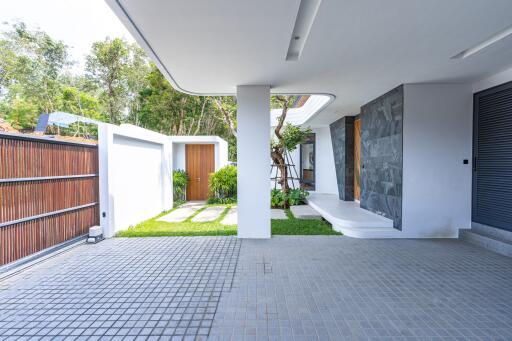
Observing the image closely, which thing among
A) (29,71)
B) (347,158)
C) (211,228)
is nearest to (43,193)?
(211,228)

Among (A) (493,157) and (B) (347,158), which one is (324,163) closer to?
(B) (347,158)

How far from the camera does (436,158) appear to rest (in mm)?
5082

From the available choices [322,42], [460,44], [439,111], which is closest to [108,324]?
[322,42]

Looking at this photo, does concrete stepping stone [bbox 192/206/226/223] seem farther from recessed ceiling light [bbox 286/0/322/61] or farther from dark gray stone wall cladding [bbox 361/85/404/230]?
recessed ceiling light [bbox 286/0/322/61]

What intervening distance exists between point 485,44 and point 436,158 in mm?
2189

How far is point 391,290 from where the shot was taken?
9.82ft

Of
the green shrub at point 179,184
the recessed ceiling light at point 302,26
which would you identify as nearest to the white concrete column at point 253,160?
the recessed ceiling light at point 302,26

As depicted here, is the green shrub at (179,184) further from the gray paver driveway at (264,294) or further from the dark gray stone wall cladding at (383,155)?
the dark gray stone wall cladding at (383,155)

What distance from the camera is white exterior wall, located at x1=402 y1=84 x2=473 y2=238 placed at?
5055mm

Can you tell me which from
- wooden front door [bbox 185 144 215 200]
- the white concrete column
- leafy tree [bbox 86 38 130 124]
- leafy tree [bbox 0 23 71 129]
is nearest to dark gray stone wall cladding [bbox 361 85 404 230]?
the white concrete column

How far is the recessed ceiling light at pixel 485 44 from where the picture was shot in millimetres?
3159

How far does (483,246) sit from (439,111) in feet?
8.15

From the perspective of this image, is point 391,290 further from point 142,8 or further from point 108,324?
point 142,8

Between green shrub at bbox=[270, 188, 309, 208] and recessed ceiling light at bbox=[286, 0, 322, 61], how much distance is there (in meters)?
4.98
